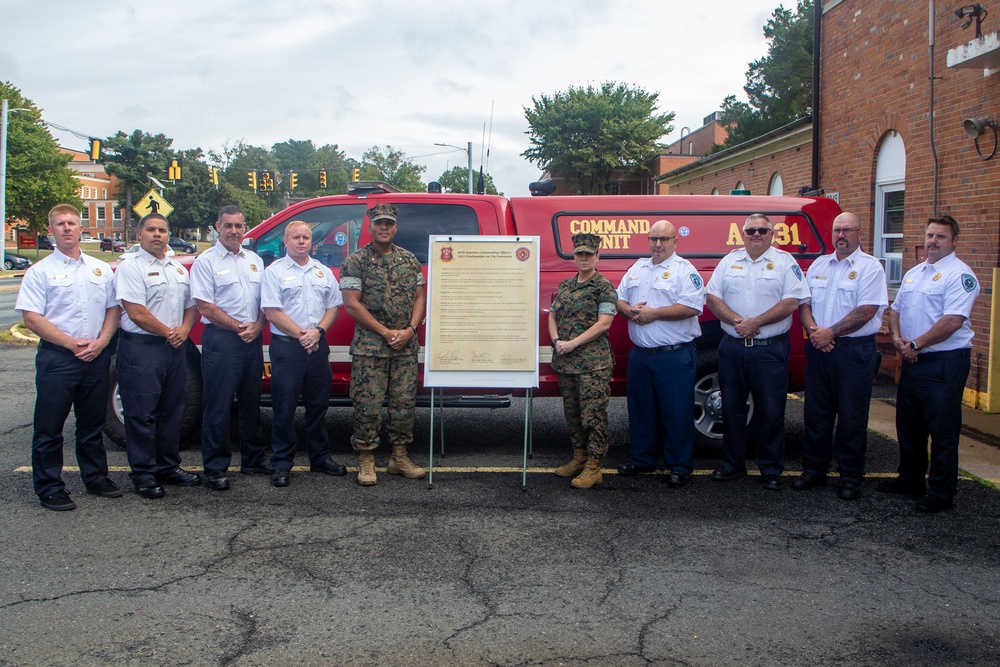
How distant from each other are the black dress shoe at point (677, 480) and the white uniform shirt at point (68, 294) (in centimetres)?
401

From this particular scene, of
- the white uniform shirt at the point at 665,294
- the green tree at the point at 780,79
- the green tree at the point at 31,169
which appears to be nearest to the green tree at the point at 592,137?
the green tree at the point at 780,79

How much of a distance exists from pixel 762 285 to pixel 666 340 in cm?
76

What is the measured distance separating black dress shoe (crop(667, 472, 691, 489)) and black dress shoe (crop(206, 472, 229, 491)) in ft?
10.2

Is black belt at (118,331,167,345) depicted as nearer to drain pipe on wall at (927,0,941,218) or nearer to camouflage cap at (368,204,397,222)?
camouflage cap at (368,204,397,222)

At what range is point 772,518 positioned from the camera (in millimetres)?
5281

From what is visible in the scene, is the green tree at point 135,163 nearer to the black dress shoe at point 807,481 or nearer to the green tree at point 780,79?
the green tree at point 780,79

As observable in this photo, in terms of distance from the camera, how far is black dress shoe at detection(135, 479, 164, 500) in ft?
18.2

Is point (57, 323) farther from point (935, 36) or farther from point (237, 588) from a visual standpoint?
point (935, 36)

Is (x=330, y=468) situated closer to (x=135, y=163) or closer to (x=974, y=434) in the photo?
(x=974, y=434)

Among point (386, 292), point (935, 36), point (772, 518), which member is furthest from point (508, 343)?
point (935, 36)

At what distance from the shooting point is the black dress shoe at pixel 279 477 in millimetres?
5859

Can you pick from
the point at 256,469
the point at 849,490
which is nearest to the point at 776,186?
the point at 849,490

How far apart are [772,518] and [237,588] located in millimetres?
3237

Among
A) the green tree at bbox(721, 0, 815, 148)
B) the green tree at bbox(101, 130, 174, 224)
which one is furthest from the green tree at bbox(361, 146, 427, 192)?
the green tree at bbox(721, 0, 815, 148)
